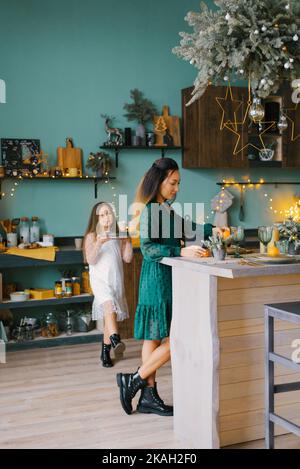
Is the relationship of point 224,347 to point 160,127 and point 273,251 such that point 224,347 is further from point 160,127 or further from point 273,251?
point 160,127

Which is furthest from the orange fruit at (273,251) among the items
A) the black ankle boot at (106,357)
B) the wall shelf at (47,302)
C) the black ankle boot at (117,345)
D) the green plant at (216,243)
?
the wall shelf at (47,302)

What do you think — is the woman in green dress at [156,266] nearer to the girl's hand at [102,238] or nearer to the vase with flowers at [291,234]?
the vase with flowers at [291,234]

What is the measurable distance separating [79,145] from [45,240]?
3.23 feet

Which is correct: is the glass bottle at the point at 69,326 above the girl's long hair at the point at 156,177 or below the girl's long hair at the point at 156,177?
below

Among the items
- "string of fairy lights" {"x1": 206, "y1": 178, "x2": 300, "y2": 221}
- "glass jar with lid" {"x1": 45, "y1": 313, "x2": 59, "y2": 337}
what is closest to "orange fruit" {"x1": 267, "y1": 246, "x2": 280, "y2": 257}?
"glass jar with lid" {"x1": 45, "y1": 313, "x2": 59, "y2": 337}

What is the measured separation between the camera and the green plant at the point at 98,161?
591 centimetres

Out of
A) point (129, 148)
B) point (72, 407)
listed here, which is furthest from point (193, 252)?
point (129, 148)

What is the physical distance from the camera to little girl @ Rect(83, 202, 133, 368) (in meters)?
4.94

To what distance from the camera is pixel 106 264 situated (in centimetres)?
507

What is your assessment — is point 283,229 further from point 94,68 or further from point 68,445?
point 94,68

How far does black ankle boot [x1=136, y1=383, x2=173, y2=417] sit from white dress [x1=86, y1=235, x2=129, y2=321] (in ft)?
4.16

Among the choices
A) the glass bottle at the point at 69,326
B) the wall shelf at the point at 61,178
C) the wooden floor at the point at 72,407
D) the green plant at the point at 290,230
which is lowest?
the wooden floor at the point at 72,407

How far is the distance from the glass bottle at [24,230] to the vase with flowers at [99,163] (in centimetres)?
80
